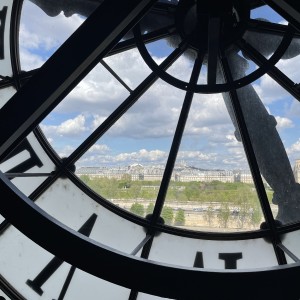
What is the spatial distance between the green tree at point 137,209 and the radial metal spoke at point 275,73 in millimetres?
2190

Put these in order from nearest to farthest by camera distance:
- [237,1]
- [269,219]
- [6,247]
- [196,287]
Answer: [196,287], [237,1], [269,219], [6,247]

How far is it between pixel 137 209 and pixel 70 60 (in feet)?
10.6

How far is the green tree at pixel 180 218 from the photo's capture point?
507 centimetres

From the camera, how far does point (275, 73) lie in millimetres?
4688

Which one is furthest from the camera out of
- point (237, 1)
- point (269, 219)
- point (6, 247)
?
point (6, 247)

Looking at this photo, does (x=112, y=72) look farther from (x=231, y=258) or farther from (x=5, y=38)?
(x=231, y=258)

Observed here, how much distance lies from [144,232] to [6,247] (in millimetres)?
1766

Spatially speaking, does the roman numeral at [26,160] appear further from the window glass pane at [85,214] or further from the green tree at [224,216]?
the green tree at [224,216]

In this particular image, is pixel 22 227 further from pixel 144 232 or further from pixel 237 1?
pixel 237 1

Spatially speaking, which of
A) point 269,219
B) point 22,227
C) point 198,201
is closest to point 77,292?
point 198,201

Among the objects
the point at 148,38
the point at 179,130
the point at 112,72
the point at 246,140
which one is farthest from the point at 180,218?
the point at 148,38

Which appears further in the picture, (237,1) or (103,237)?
(103,237)

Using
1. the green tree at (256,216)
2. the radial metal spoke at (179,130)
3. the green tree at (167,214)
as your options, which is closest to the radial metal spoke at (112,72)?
the radial metal spoke at (179,130)

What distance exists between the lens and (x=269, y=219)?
4.91m
